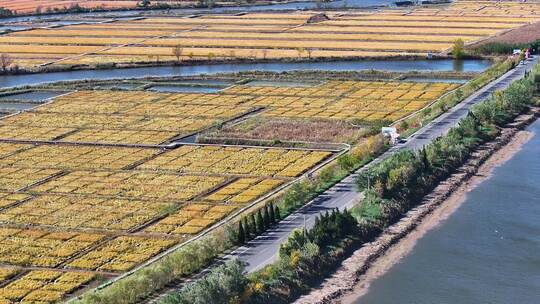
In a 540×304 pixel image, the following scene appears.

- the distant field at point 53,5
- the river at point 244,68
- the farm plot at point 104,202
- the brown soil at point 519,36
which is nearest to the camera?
the farm plot at point 104,202

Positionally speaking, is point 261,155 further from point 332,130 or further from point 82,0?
point 82,0

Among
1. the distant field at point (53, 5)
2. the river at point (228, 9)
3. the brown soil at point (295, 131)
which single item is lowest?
the brown soil at point (295, 131)

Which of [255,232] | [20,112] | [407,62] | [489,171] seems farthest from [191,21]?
[255,232]

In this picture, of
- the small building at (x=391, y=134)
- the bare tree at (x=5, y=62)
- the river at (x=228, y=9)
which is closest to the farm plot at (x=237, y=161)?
the small building at (x=391, y=134)

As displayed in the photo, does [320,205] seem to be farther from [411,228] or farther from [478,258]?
[478,258]

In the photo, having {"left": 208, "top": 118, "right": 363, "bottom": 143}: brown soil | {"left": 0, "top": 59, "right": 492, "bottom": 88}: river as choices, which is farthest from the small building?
{"left": 0, "top": 59, "right": 492, "bottom": 88}: river

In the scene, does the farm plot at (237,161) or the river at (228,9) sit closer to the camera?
the farm plot at (237,161)

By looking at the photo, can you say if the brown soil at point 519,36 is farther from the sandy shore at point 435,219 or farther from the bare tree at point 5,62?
the bare tree at point 5,62
